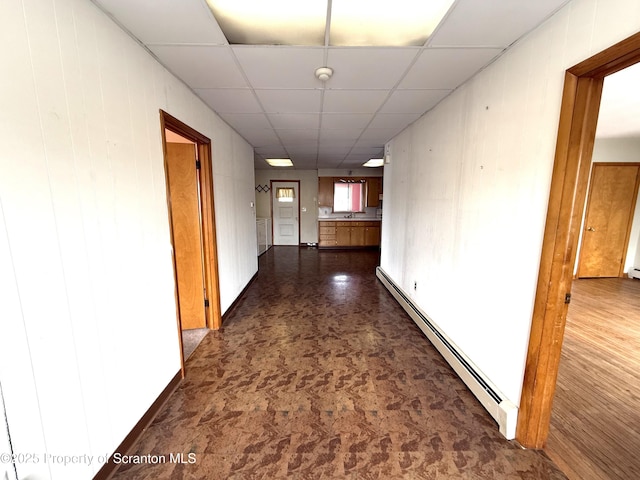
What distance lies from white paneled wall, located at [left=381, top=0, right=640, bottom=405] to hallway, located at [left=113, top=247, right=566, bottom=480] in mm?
373

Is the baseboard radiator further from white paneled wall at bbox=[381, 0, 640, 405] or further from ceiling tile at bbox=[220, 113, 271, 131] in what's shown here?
ceiling tile at bbox=[220, 113, 271, 131]

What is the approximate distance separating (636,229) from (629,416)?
4.77 meters

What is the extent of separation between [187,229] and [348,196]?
5.75 metres

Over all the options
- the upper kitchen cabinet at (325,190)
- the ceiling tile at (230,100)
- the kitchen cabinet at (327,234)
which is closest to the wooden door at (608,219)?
the kitchen cabinet at (327,234)

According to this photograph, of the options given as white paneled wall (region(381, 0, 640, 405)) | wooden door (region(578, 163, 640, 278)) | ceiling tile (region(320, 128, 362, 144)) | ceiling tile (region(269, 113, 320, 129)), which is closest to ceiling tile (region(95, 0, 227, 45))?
A: ceiling tile (region(269, 113, 320, 129))

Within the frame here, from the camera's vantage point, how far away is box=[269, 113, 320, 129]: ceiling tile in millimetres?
2961

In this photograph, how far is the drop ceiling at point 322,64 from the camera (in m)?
1.36

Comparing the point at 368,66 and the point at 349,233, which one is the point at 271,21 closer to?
the point at 368,66

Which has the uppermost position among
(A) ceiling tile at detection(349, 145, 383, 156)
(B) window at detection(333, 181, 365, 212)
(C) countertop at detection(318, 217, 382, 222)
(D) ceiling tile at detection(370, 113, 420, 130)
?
(D) ceiling tile at detection(370, 113, 420, 130)

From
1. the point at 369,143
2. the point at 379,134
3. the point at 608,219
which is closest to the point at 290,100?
the point at 379,134

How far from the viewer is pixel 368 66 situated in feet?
6.13

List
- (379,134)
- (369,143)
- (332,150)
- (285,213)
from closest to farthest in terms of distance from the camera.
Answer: (379,134) → (369,143) → (332,150) → (285,213)

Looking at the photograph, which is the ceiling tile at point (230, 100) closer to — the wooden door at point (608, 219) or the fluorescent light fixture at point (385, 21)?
the fluorescent light fixture at point (385, 21)

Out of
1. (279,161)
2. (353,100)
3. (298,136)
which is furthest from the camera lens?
(279,161)
